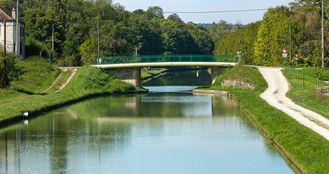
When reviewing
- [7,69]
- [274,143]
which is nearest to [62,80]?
[7,69]

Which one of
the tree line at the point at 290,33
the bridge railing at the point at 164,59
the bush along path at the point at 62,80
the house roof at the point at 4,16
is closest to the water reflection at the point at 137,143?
the bush along path at the point at 62,80

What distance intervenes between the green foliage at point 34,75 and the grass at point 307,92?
20.8 meters

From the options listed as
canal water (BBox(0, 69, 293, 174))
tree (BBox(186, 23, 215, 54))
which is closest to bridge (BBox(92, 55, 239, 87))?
canal water (BBox(0, 69, 293, 174))

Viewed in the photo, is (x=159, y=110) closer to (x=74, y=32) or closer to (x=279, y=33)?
(x=279, y=33)

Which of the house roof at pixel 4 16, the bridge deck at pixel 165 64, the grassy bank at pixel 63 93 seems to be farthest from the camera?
the bridge deck at pixel 165 64

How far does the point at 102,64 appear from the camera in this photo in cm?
8369

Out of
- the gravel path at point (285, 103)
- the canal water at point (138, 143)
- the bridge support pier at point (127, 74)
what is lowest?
the canal water at point (138, 143)

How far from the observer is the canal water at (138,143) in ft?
91.0

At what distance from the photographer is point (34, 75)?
71500 millimetres

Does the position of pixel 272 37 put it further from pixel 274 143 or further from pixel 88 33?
pixel 274 143

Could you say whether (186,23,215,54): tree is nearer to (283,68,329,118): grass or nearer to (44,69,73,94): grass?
(44,69,73,94): grass

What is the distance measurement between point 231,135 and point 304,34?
54921 mm

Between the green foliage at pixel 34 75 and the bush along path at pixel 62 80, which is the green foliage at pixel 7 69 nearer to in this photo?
the green foliage at pixel 34 75

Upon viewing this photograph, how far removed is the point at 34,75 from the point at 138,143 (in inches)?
1517
